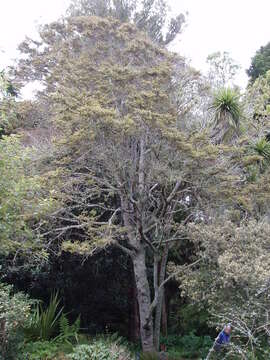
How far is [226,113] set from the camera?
33.9 feet

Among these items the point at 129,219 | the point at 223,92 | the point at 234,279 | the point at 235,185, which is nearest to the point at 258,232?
the point at 234,279

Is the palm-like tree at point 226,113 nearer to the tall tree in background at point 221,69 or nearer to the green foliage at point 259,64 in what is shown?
the tall tree in background at point 221,69

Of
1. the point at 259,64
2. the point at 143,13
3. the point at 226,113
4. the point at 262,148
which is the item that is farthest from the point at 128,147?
the point at 259,64

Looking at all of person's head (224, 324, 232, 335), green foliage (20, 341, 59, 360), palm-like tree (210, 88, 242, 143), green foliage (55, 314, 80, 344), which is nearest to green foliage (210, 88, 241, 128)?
palm-like tree (210, 88, 242, 143)

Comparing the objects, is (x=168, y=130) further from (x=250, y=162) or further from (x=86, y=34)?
(x=86, y=34)

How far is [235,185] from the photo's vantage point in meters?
10.1

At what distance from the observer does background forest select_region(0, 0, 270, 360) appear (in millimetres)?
7297

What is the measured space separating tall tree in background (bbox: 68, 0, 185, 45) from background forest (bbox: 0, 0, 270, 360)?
0.12ft

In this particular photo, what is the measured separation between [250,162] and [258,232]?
2.56m

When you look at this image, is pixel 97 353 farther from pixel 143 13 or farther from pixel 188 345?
pixel 143 13

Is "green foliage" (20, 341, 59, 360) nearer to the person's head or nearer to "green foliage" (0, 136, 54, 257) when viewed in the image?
"green foliage" (0, 136, 54, 257)

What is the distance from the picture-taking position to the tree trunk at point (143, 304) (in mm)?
9602

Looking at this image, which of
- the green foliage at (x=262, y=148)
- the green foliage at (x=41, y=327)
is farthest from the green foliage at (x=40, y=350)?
the green foliage at (x=262, y=148)

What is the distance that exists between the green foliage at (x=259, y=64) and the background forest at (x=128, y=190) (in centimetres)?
722
